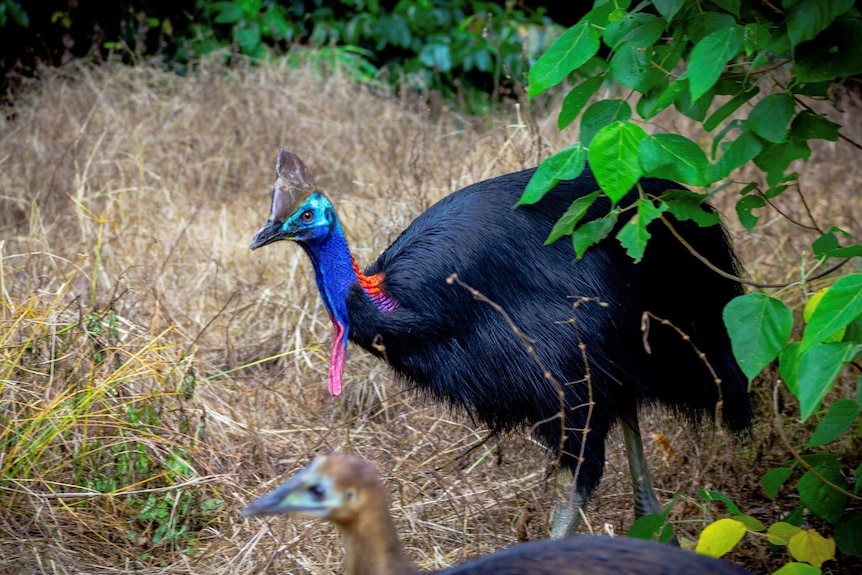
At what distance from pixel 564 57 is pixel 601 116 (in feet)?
0.60

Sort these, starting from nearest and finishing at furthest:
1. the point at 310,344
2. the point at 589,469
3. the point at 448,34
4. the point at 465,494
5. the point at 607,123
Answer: the point at 607,123, the point at 589,469, the point at 465,494, the point at 310,344, the point at 448,34

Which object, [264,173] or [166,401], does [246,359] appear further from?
[264,173]

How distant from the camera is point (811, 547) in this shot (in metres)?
2.60

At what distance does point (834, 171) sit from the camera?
6.17 m

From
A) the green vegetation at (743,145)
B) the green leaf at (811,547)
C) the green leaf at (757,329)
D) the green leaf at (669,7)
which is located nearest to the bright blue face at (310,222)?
the green vegetation at (743,145)

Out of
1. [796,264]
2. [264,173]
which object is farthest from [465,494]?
[264,173]

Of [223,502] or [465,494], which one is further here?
[465,494]

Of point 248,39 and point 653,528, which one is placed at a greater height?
point 248,39

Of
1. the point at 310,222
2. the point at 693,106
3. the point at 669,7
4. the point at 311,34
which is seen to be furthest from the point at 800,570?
the point at 311,34

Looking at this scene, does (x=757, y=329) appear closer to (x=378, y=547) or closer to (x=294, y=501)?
(x=378, y=547)

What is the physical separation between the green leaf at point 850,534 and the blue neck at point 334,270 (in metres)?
1.38

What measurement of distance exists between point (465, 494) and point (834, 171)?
141 inches

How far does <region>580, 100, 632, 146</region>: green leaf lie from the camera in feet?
8.77

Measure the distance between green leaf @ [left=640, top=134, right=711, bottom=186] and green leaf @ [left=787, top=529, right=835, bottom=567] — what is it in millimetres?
832
